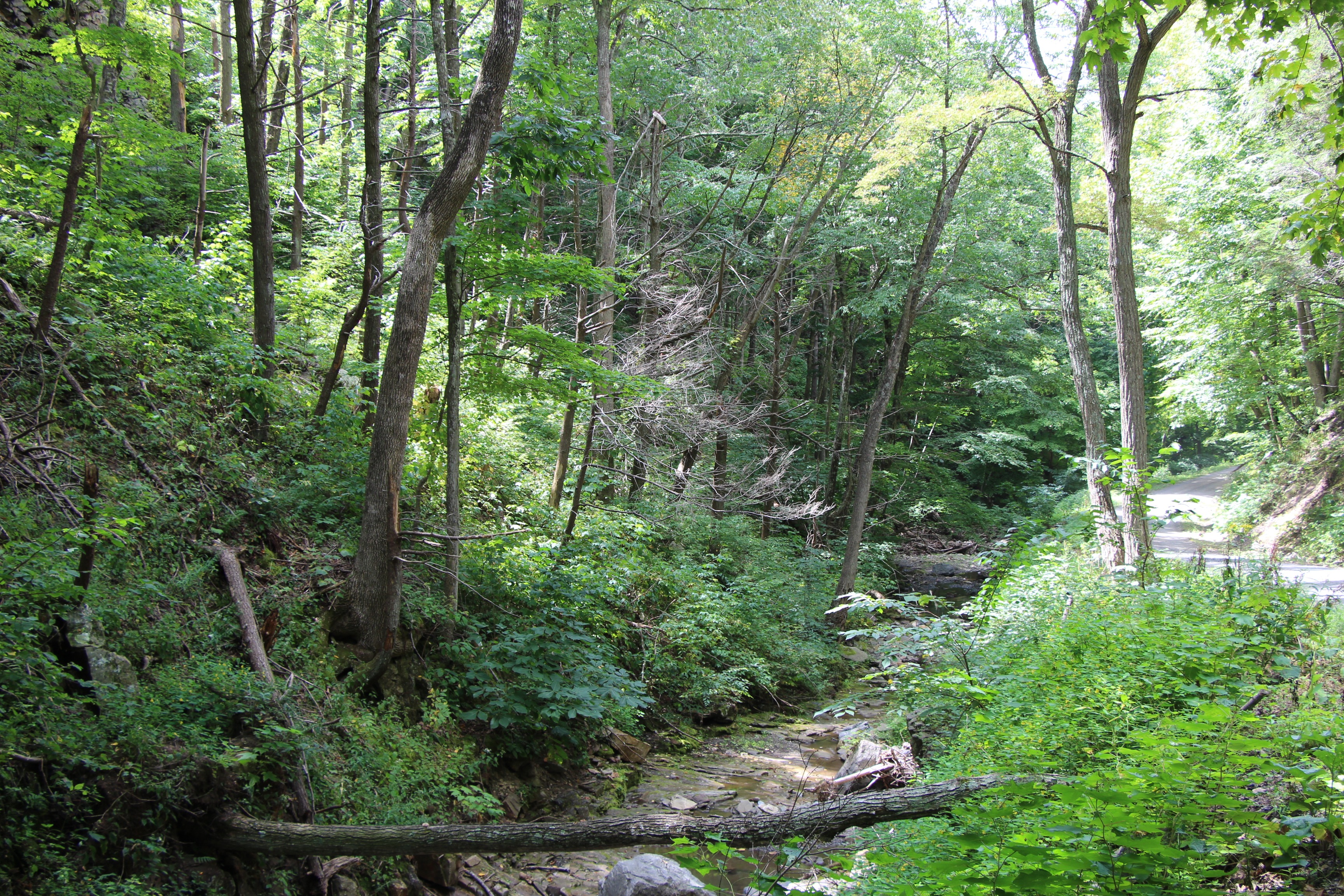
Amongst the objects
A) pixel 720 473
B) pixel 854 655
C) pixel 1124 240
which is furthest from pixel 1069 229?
pixel 854 655

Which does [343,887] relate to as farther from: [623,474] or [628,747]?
[623,474]

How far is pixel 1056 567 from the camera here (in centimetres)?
885

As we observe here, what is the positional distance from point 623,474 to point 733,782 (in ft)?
14.3

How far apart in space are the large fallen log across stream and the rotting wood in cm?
112

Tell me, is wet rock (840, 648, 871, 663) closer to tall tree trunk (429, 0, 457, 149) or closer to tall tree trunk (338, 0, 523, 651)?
tall tree trunk (338, 0, 523, 651)

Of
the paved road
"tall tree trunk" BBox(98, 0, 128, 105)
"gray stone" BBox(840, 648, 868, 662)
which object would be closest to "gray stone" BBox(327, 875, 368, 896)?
the paved road

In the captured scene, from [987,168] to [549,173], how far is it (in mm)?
11986

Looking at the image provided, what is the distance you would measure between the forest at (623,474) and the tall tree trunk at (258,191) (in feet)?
0.25

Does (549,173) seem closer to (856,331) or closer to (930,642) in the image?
(930,642)

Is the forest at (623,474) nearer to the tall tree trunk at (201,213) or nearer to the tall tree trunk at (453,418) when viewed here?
the tall tree trunk at (453,418)

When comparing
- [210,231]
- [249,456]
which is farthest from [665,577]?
[210,231]

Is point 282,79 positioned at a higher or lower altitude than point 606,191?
higher

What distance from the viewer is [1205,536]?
18062 mm

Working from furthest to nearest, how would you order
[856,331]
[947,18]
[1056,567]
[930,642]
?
1. [856,331]
2. [947,18]
3. [1056,567]
4. [930,642]
